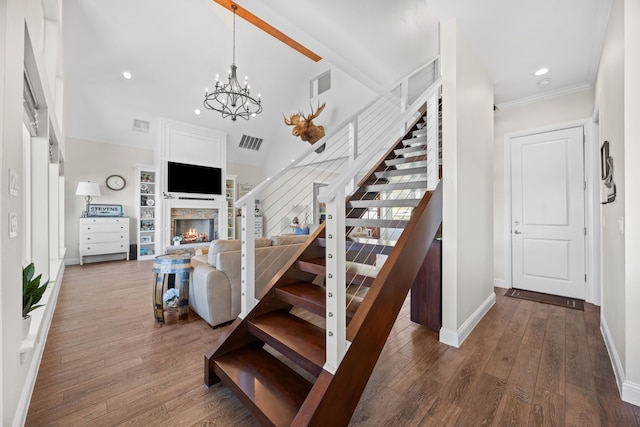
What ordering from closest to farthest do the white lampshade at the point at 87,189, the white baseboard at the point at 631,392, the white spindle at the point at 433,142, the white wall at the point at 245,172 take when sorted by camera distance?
the white baseboard at the point at 631,392, the white spindle at the point at 433,142, the white lampshade at the point at 87,189, the white wall at the point at 245,172

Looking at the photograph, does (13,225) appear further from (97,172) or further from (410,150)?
(97,172)

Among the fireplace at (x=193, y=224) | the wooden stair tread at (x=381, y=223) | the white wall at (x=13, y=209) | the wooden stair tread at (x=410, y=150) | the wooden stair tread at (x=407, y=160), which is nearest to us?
the white wall at (x=13, y=209)

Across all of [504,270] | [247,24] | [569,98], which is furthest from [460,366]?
[247,24]

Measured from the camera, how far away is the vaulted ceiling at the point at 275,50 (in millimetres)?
2432

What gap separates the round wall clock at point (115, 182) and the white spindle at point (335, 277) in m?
6.87

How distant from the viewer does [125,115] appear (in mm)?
5945

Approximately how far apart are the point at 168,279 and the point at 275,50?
5.43 m

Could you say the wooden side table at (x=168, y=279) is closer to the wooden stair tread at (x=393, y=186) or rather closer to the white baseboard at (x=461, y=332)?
the wooden stair tread at (x=393, y=186)

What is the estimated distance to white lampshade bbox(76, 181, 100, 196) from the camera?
5.39m

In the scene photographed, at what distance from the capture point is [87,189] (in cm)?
544

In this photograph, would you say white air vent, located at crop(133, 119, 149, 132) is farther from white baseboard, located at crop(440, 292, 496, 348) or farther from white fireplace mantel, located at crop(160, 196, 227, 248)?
white baseboard, located at crop(440, 292, 496, 348)

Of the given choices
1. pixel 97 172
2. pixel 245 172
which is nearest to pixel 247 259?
pixel 97 172

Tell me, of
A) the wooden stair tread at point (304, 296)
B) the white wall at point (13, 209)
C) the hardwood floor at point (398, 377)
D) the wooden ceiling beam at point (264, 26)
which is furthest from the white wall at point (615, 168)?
the wooden ceiling beam at point (264, 26)

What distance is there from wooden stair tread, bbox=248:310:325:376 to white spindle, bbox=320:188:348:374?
0.51 ft
